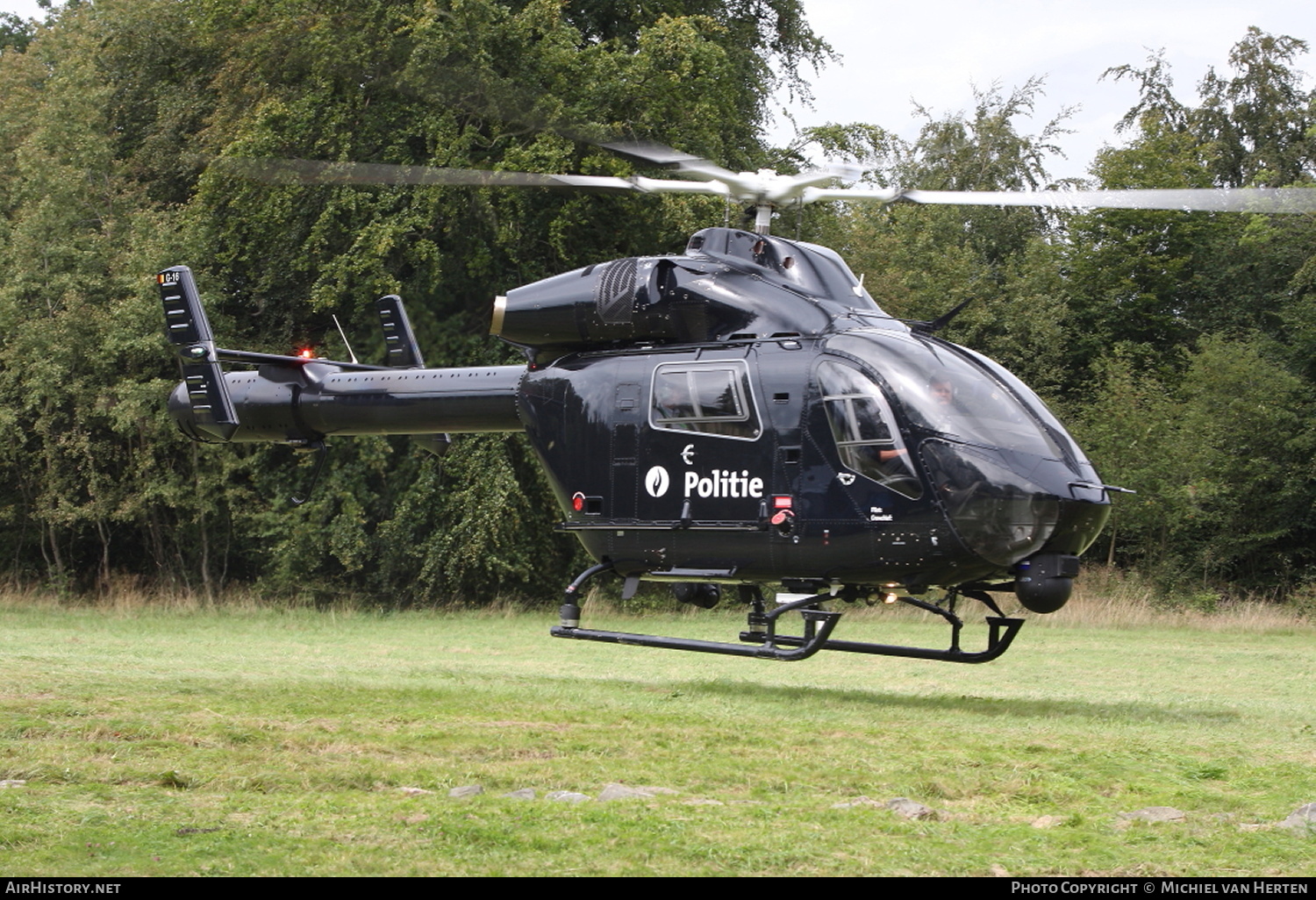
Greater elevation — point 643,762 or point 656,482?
A: point 656,482

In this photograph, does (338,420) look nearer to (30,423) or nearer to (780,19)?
(30,423)

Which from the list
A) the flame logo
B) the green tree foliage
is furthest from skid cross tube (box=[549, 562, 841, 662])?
the green tree foliage

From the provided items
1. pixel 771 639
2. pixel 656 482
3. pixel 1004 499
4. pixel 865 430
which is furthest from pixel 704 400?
pixel 1004 499

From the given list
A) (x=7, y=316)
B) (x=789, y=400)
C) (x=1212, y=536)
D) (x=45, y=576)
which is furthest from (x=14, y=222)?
(x=1212, y=536)

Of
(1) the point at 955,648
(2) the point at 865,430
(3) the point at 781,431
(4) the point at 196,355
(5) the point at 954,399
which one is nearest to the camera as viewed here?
(5) the point at 954,399

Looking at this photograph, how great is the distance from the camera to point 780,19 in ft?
97.0

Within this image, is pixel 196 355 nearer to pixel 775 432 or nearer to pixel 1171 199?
pixel 775 432

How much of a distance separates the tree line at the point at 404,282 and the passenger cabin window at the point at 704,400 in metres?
10.6

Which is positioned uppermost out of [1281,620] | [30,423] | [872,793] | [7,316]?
[7,316]

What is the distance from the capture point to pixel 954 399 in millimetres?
10461

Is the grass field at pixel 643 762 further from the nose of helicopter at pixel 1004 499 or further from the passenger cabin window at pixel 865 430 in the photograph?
the passenger cabin window at pixel 865 430

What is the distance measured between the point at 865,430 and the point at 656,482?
2.00m

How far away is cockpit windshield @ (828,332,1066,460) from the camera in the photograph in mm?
10359

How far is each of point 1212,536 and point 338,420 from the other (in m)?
19.3
